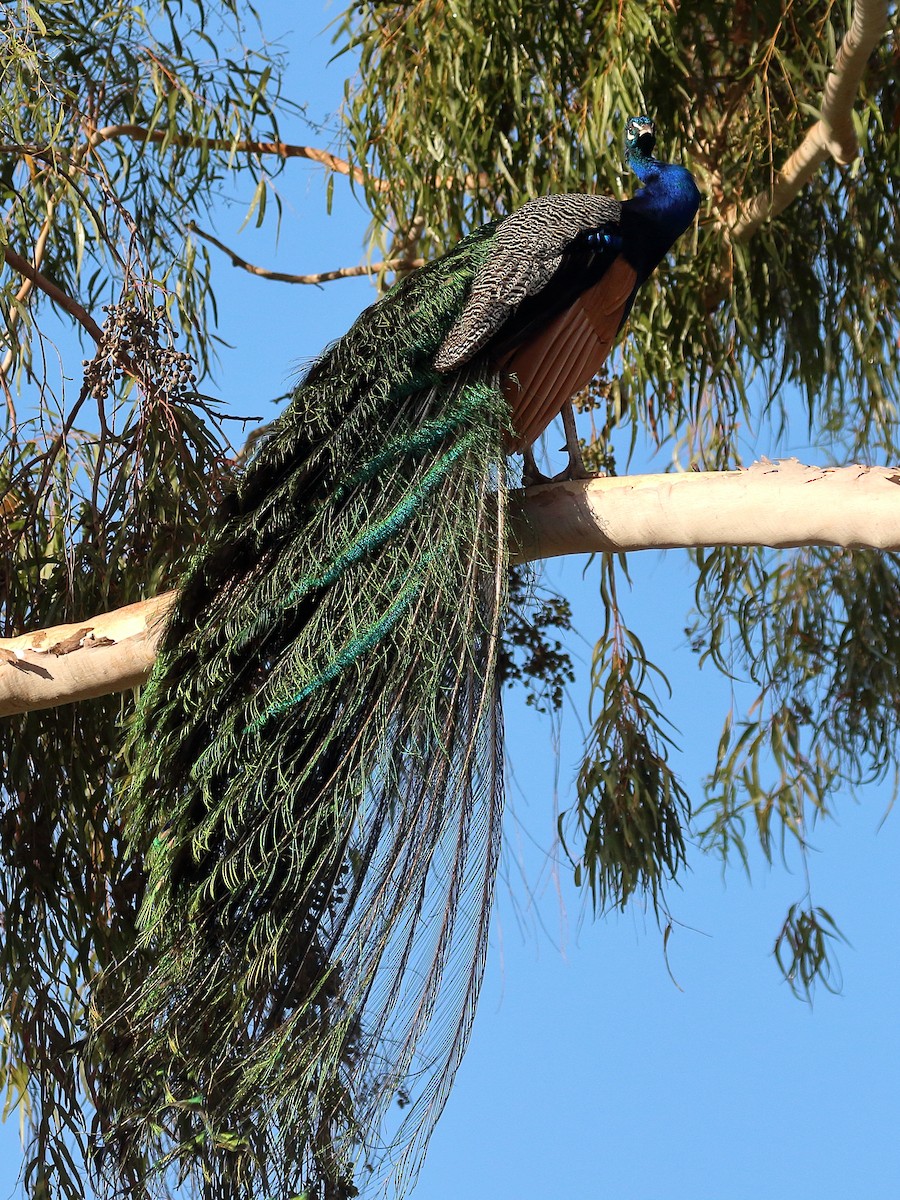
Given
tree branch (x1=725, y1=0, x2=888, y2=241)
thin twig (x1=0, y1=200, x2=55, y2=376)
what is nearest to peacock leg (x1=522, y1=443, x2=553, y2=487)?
thin twig (x1=0, y1=200, x2=55, y2=376)

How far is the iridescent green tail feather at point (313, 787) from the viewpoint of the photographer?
2.34m

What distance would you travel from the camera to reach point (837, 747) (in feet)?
15.5

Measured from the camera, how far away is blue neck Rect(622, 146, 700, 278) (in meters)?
3.10

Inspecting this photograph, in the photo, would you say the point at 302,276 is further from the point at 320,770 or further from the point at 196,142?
the point at 320,770

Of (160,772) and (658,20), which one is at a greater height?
(658,20)

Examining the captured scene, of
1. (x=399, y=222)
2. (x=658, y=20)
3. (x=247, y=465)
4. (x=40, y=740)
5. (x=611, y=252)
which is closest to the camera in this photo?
(x=247, y=465)

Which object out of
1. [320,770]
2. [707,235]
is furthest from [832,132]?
[320,770]

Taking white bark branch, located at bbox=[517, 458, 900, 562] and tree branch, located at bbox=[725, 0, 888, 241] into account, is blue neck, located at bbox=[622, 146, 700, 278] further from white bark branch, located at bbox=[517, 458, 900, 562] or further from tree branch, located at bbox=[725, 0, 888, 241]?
tree branch, located at bbox=[725, 0, 888, 241]

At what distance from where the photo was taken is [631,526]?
269 centimetres

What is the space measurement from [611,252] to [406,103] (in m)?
1.55

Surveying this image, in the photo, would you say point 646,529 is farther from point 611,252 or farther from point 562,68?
point 562,68

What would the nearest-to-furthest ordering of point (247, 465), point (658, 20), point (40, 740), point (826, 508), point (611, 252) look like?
1. point (826, 508)
2. point (247, 465)
3. point (611, 252)
4. point (40, 740)
5. point (658, 20)

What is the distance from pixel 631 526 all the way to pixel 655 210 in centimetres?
85

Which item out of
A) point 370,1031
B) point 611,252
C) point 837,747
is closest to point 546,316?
point 611,252
